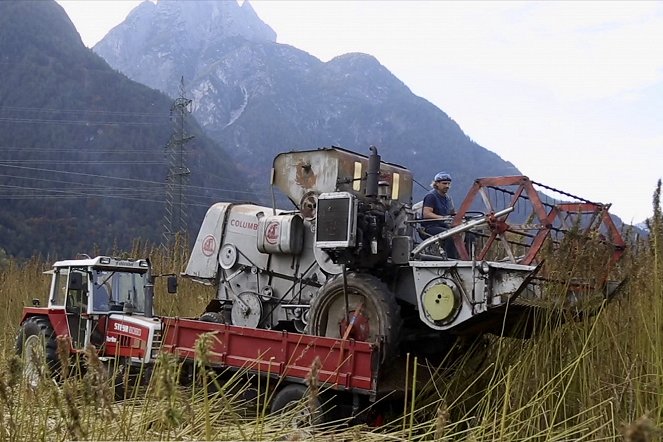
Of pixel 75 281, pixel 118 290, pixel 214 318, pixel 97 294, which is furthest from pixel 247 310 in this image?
pixel 75 281

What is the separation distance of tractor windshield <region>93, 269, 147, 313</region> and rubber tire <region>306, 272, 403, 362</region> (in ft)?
8.82

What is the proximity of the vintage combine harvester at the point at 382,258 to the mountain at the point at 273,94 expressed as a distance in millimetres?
65862

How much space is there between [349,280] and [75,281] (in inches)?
123

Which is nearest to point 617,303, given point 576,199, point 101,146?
point 576,199

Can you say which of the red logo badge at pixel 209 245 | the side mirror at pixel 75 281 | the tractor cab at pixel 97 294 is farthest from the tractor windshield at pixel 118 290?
the red logo badge at pixel 209 245

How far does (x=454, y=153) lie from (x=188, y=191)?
136 feet

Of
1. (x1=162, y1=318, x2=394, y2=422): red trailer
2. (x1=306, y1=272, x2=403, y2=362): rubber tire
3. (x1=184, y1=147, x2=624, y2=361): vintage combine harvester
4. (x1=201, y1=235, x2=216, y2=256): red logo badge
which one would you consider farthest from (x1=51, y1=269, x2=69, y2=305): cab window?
(x1=306, y1=272, x2=403, y2=362): rubber tire

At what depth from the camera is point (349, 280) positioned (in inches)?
263

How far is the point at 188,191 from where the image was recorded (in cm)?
5659

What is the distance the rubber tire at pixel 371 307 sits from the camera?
6238 mm

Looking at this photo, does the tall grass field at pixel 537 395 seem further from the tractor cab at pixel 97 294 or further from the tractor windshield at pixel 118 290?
the tractor windshield at pixel 118 290

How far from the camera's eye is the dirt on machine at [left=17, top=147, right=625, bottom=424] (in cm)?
574

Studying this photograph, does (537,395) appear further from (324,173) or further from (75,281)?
(75,281)

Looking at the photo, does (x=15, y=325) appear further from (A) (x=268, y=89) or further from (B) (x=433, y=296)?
(A) (x=268, y=89)
